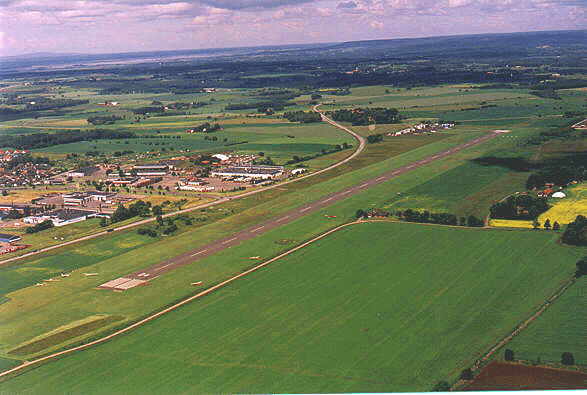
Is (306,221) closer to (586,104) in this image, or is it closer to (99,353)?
(99,353)

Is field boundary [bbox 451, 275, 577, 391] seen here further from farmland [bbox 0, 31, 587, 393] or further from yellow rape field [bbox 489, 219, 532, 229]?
yellow rape field [bbox 489, 219, 532, 229]

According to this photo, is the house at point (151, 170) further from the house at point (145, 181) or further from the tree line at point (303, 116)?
the tree line at point (303, 116)

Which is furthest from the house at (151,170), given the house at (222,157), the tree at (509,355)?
the tree at (509,355)

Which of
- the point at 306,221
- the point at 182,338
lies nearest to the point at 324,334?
the point at 182,338

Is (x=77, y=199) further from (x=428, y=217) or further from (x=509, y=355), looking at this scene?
(x=509, y=355)

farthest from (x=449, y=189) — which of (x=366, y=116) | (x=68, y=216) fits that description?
(x=366, y=116)

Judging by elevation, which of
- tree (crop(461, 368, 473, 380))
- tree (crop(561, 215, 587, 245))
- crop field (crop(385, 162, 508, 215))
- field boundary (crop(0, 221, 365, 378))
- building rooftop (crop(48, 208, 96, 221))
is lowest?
field boundary (crop(0, 221, 365, 378))

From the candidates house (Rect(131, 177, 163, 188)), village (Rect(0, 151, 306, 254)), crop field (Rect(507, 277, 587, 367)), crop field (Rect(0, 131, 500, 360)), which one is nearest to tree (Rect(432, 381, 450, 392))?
crop field (Rect(507, 277, 587, 367))

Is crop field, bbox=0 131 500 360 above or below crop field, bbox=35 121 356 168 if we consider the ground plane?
below
